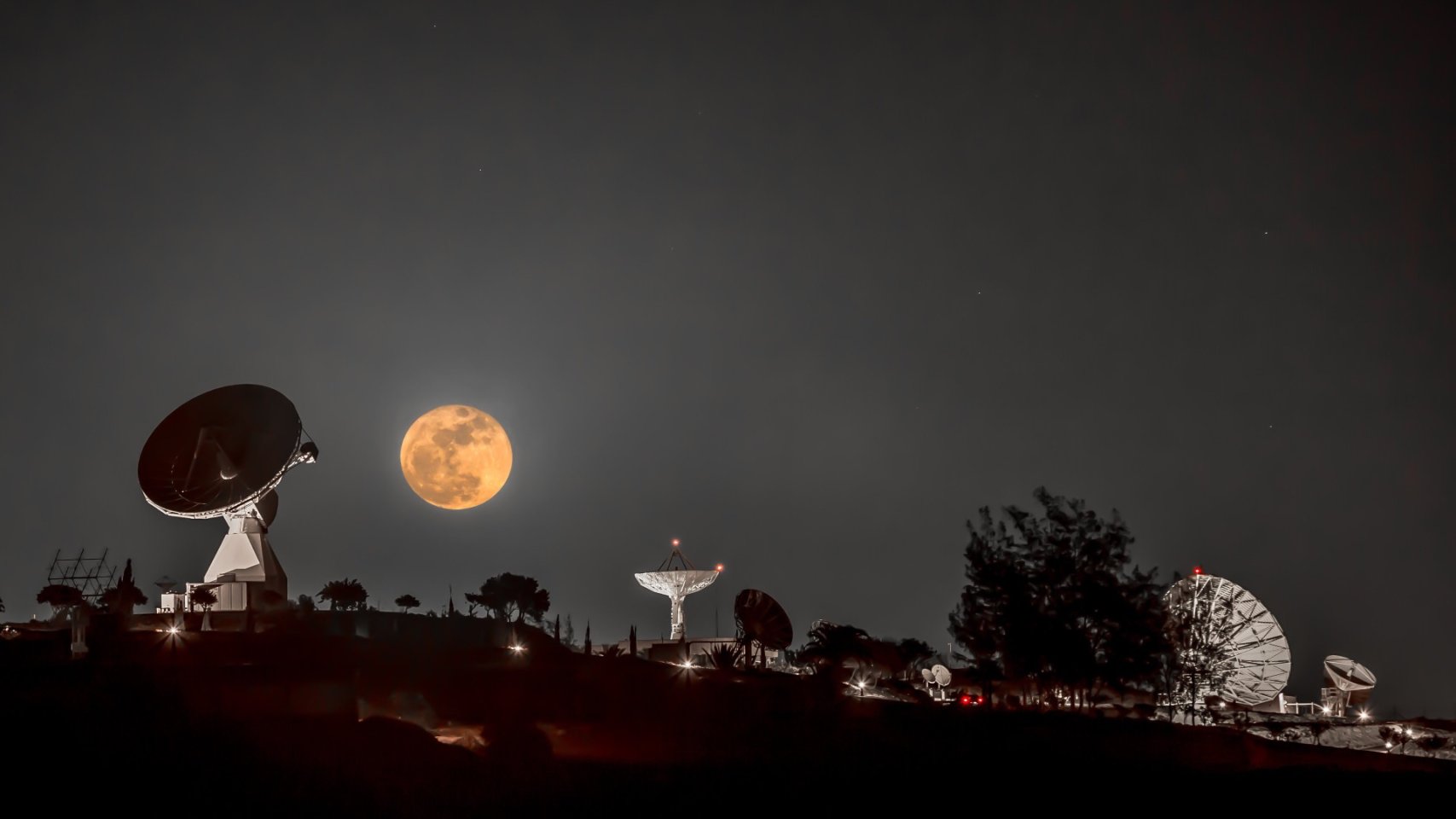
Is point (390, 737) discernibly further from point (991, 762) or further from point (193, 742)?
point (991, 762)

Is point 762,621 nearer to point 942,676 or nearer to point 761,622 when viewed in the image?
point 761,622

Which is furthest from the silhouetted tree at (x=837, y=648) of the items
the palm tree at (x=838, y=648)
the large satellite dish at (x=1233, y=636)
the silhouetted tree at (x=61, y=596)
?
the silhouetted tree at (x=61, y=596)

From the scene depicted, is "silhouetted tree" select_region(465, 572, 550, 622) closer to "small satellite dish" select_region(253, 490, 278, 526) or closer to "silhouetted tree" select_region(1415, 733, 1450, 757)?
"small satellite dish" select_region(253, 490, 278, 526)

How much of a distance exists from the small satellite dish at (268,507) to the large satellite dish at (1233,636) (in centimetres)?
3356

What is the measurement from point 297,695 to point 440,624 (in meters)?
12.3

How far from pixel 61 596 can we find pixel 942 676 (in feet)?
129

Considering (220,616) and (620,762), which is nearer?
(620,762)

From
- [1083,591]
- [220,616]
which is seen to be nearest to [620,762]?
[220,616]

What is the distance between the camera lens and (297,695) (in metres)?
25.8

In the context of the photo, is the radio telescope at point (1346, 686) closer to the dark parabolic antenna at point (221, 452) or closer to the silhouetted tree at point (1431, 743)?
the silhouetted tree at point (1431, 743)

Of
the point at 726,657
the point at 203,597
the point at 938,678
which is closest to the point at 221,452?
the point at 203,597

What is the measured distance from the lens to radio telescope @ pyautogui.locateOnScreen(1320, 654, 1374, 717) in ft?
204

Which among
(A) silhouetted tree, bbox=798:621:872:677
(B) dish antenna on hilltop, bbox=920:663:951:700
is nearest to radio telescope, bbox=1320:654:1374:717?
(B) dish antenna on hilltop, bbox=920:663:951:700

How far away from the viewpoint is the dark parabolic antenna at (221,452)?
3897 cm
